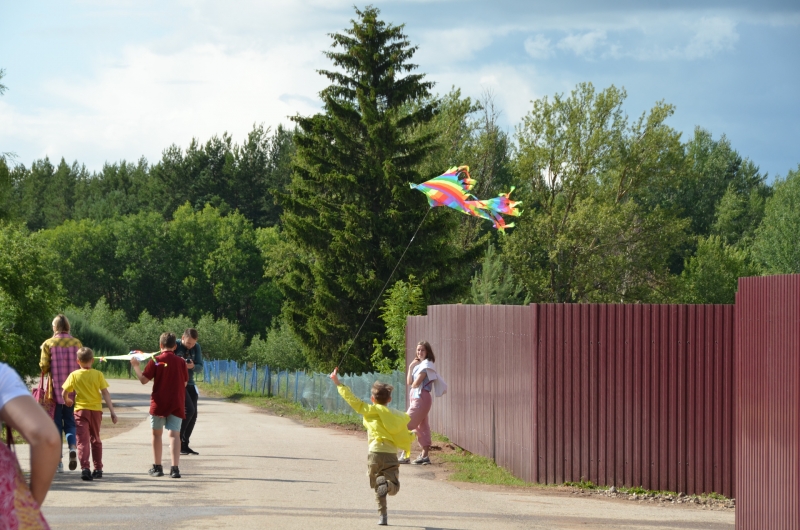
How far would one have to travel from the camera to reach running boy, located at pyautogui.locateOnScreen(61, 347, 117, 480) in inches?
468

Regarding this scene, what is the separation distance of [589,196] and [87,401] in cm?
4112

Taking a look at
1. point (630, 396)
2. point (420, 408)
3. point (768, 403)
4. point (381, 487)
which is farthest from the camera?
point (420, 408)

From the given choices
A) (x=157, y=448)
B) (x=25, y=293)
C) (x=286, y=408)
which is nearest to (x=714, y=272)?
(x=286, y=408)

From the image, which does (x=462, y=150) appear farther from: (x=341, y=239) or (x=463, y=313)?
(x=463, y=313)

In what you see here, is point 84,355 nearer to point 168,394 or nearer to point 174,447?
point 168,394

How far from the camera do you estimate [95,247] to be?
9050 cm

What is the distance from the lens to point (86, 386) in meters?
12.0

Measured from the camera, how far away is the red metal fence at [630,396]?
38.7 feet

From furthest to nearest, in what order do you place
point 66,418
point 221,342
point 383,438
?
1. point 221,342
2. point 66,418
3. point 383,438

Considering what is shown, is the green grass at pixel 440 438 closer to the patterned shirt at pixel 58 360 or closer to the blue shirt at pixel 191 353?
the blue shirt at pixel 191 353

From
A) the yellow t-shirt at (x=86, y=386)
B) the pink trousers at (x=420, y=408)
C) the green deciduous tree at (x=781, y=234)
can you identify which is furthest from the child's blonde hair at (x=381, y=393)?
the green deciduous tree at (x=781, y=234)

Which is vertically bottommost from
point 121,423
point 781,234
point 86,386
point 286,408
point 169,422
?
point 286,408

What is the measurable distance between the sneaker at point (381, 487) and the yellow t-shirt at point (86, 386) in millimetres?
4130

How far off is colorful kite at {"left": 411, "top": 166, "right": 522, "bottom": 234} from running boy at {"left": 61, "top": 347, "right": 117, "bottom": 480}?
534 centimetres
